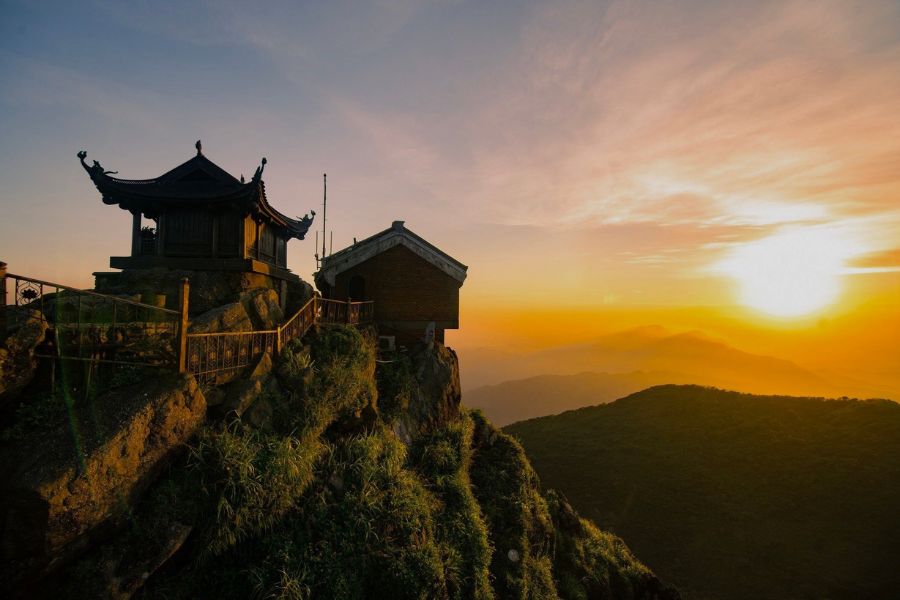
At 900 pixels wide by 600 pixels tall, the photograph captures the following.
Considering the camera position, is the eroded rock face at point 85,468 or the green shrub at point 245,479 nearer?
the eroded rock face at point 85,468

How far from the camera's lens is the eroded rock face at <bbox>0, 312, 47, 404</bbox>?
274 inches

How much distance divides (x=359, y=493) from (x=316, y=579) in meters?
2.07

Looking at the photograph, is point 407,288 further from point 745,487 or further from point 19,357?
point 745,487

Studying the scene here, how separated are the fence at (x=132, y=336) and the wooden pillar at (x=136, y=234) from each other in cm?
472

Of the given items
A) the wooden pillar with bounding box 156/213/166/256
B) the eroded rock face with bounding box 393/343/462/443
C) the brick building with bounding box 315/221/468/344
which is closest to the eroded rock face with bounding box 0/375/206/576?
the eroded rock face with bounding box 393/343/462/443

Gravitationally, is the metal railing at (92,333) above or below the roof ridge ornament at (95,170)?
below

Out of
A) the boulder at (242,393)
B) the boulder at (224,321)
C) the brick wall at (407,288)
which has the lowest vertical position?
the boulder at (242,393)

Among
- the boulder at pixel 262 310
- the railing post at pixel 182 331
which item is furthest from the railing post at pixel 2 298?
the boulder at pixel 262 310

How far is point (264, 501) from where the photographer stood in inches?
314

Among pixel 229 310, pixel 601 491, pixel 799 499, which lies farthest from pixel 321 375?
pixel 799 499

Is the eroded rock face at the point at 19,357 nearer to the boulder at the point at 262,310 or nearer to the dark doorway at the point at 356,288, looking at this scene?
the boulder at the point at 262,310

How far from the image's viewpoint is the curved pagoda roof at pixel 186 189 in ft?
50.0

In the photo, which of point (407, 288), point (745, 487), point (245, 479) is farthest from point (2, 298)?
point (745, 487)

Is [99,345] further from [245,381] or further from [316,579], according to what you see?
[316,579]
